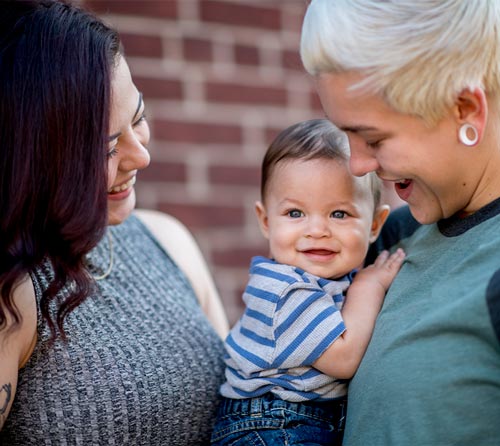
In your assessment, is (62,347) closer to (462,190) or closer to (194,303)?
(194,303)

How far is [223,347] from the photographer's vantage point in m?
2.21

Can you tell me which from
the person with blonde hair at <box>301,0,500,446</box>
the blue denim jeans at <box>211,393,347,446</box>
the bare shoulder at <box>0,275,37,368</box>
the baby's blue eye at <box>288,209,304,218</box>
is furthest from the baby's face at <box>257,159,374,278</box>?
the bare shoulder at <box>0,275,37,368</box>

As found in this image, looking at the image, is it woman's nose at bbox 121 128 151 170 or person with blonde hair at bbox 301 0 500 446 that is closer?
person with blonde hair at bbox 301 0 500 446

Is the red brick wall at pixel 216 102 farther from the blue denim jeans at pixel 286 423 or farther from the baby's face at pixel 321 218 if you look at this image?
the blue denim jeans at pixel 286 423

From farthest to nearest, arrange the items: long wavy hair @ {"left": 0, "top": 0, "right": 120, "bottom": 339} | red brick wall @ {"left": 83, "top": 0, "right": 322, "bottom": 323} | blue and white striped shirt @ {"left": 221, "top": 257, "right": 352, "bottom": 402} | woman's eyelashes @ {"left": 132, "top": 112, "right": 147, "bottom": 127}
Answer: red brick wall @ {"left": 83, "top": 0, "right": 322, "bottom": 323}
woman's eyelashes @ {"left": 132, "top": 112, "right": 147, "bottom": 127}
blue and white striped shirt @ {"left": 221, "top": 257, "right": 352, "bottom": 402}
long wavy hair @ {"left": 0, "top": 0, "right": 120, "bottom": 339}

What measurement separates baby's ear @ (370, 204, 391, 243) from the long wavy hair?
0.66 m

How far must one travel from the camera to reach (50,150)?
5.53 feet

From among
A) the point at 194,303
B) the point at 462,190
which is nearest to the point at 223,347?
the point at 194,303

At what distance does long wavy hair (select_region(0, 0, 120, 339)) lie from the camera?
165cm

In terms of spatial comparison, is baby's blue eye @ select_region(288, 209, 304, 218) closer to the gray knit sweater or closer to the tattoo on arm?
the gray knit sweater

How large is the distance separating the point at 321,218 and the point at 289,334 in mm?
283

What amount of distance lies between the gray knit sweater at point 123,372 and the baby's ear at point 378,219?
0.51 metres

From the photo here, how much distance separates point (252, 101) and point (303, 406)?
1.77 meters

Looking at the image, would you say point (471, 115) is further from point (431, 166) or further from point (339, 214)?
point (339, 214)
